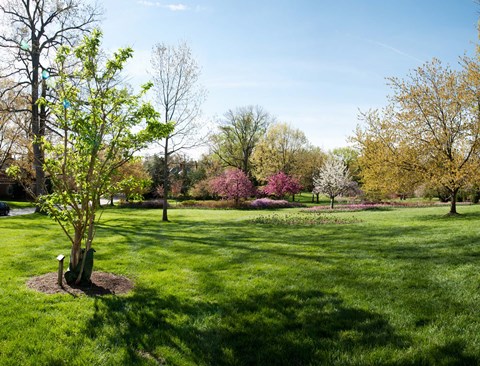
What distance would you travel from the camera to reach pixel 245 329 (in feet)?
16.1

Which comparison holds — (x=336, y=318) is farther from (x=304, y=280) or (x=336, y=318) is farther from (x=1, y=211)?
(x=1, y=211)

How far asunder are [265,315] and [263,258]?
3.75m

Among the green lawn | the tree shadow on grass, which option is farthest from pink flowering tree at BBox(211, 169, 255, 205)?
the tree shadow on grass

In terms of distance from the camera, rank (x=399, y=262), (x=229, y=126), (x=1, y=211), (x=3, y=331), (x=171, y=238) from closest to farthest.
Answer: (x=3, y=331)
(x=399, y=262)
(x=171, y=238)
(x=1, y=211)
(x=229, y=126)

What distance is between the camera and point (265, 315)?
538cm

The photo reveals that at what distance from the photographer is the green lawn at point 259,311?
4.25 meters

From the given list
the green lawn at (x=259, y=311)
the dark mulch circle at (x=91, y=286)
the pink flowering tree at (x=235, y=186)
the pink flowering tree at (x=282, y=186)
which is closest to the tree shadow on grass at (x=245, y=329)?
the green lawn at (x=259, y=311)

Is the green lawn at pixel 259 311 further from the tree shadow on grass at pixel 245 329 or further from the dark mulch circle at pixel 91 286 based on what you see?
the dark mulch circle at pixel 91 286

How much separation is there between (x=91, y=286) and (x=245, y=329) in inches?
140

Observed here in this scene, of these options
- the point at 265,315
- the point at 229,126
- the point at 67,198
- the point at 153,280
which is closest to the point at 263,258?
the point at 153,280

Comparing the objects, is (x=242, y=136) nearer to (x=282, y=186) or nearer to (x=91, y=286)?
(x=282, y=186)

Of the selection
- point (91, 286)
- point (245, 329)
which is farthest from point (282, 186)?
point (245, 329)

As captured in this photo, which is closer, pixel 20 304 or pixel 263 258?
pixel 20 304

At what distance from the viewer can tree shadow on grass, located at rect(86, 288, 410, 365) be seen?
4.26 m
